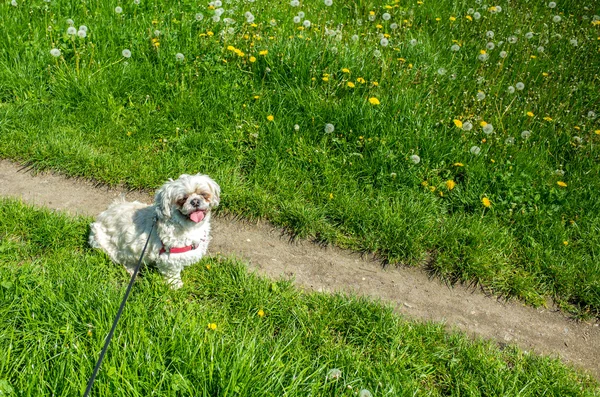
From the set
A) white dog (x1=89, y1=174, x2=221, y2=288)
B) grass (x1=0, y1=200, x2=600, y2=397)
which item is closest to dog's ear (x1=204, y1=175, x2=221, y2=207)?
white dog (x1=89, y1=174, x2=221, y2=288)

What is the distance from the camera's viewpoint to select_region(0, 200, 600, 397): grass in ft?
9.66

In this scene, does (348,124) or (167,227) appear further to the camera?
(348,124)

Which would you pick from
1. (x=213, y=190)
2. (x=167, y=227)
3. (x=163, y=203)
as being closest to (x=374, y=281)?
(x=213, y=190)

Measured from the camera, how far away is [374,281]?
14.5 feet

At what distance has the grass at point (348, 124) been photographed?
472 cm

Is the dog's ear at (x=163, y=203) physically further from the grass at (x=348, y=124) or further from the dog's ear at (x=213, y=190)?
the grass at (x=348, y=124)

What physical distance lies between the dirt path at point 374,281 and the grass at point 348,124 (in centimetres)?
16

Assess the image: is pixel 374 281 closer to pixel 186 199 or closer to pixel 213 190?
pixel 213 190

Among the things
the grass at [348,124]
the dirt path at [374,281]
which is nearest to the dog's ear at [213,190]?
the dirt path at [374,281]

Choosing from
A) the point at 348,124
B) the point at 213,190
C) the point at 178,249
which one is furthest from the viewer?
the point at 348,124

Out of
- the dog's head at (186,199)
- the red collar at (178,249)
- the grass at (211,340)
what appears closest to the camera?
the grass at (211,340)

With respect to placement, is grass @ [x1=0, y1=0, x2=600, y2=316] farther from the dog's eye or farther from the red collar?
the dog's eye

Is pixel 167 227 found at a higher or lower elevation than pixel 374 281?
higher

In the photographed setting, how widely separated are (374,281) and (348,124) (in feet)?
6.50
